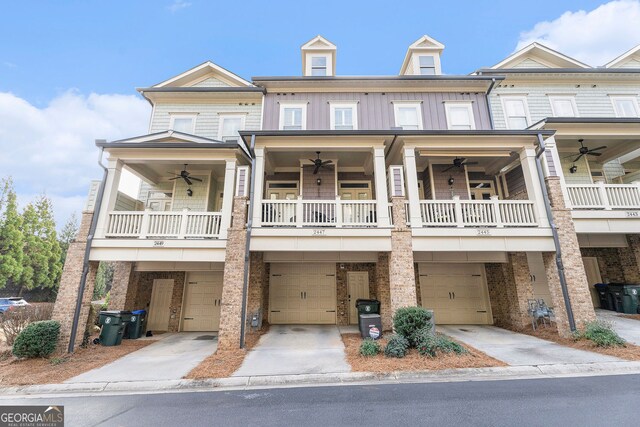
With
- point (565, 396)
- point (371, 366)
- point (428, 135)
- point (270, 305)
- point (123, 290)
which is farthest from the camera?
point (270, 305)

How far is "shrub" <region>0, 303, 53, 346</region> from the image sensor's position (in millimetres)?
8766

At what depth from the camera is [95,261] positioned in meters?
8.83

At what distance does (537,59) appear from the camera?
13.1 meters

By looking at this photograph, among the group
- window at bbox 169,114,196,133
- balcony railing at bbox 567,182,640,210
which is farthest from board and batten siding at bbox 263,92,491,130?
balcony railing at bbox 567,182,640,210

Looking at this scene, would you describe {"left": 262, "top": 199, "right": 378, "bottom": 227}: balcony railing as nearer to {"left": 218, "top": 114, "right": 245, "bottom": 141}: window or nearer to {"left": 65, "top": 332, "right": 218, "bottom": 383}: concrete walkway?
{"left": 65, "top": 332, "right": 218, "bottom": 383}: concrete walkway

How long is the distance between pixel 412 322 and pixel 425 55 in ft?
42.0

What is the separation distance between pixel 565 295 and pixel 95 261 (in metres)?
15.3

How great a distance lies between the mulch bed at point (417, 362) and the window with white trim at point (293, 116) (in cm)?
956

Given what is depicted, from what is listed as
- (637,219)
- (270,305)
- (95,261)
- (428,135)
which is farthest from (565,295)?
(95,261)

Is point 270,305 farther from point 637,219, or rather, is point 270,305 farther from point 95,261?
point 637,219

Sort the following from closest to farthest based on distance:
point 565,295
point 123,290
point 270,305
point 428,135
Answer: point 565,295, point 428,135, point 123,290, point 270,305

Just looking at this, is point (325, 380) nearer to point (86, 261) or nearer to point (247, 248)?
point (247, 248)

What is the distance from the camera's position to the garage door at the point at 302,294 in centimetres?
1163

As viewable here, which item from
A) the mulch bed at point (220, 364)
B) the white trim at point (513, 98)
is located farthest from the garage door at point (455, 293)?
the mulch bed at point (220, 364)
